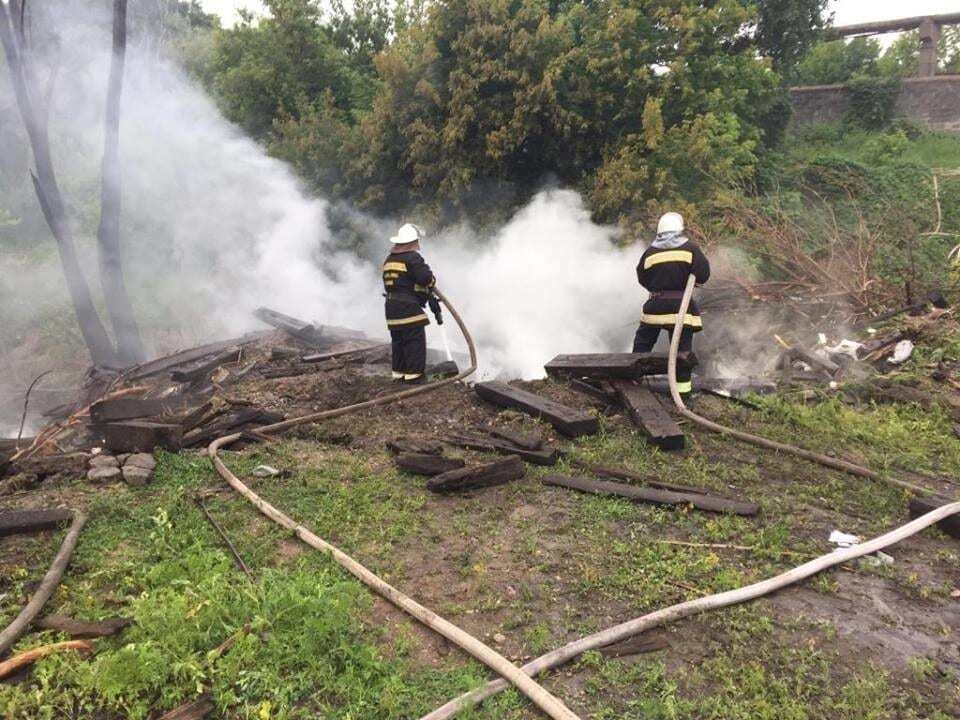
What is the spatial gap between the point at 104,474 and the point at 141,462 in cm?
26

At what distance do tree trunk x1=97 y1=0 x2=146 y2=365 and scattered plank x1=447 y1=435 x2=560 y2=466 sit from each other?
7.35 meters

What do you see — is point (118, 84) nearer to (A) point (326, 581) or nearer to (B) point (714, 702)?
(A) point (326, 581)

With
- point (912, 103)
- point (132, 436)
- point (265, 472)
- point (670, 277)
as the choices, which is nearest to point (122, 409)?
point (132, 436)

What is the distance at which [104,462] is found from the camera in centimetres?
502

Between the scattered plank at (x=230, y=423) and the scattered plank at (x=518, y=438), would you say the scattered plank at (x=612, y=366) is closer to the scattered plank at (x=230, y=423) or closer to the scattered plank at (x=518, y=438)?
the scattered plank at (x=518, y=438)

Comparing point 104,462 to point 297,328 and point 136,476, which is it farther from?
point 297,328

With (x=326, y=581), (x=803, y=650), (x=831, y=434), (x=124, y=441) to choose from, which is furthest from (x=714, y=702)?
(x=124, y=441)

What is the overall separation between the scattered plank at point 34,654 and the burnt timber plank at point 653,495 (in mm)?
2970

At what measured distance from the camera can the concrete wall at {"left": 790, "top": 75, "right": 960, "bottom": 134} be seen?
1800cm

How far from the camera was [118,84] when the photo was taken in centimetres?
980

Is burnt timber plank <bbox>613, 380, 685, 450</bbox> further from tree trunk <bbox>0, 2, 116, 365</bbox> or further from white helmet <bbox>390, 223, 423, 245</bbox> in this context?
tree trunk <bbox>0, 2, 116, 365</bbox>

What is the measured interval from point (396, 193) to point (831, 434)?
944 cm

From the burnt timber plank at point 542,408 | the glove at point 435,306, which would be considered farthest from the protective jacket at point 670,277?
the glove at point 435,306

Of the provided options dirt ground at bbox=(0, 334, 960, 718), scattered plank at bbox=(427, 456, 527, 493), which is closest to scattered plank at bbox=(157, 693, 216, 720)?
dirt ground at bbox=(0, 334, 960, 718)
